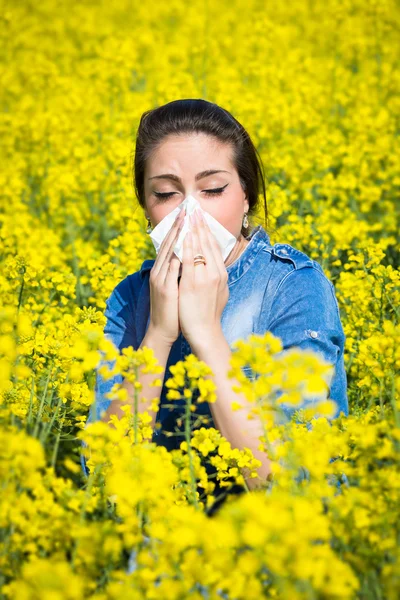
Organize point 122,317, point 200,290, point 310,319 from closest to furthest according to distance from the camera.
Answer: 1. point 200,290
2. point 310,319
3. point 122,317

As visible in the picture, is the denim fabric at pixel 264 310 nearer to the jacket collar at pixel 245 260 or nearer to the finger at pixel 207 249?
the jacket collar at pixel 245 260

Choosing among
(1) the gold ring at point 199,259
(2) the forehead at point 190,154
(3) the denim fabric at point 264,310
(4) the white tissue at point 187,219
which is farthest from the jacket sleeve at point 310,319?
(2) the forehead at point 190,154

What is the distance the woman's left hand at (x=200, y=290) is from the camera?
2238mm

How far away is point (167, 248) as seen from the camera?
232 centimetres

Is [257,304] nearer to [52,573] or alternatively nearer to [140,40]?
[52,573]

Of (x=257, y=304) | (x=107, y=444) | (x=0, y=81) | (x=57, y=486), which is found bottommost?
(x=57, y=486)

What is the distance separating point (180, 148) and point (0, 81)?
5.45 metres

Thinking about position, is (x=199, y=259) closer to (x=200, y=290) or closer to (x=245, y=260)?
(x=200, y=290)

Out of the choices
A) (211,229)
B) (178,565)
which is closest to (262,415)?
(178,565)

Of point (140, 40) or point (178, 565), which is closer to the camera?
point (178, 565)

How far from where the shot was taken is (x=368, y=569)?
61.3 inches

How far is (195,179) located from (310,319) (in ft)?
1.85

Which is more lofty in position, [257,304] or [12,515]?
[257,304]

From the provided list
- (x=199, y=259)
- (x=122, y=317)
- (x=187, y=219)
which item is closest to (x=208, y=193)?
(x=187, y=219)
